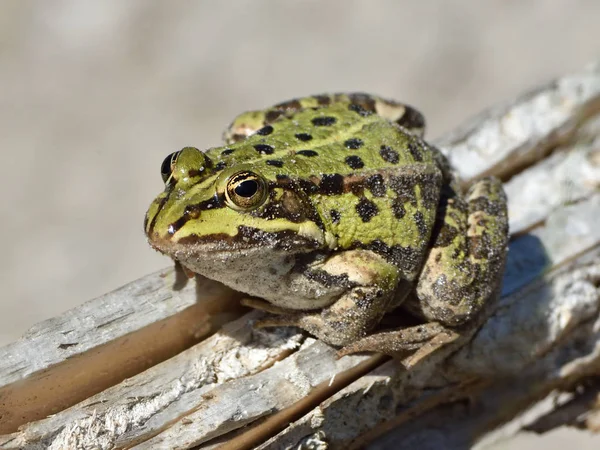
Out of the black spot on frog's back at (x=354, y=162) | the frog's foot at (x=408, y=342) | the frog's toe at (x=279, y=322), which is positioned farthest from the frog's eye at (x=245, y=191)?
the frog's foot at (x=408, y=342)

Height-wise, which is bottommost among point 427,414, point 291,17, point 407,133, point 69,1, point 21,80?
point 427,414

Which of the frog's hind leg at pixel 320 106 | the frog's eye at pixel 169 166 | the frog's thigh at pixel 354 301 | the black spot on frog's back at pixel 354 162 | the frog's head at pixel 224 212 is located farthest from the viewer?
the frog's hind leg at pixel 320 106

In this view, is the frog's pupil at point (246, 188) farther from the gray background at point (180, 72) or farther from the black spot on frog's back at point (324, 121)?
the gray background at point (180, 72)

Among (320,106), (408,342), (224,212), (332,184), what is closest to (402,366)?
(408,342)

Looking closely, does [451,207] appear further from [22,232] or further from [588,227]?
[22,232]

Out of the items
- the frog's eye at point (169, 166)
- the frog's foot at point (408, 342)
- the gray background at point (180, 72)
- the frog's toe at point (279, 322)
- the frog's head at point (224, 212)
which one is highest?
the gray background at point (180, 72)

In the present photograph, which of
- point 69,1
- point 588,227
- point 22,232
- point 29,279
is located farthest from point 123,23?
point 588,227
